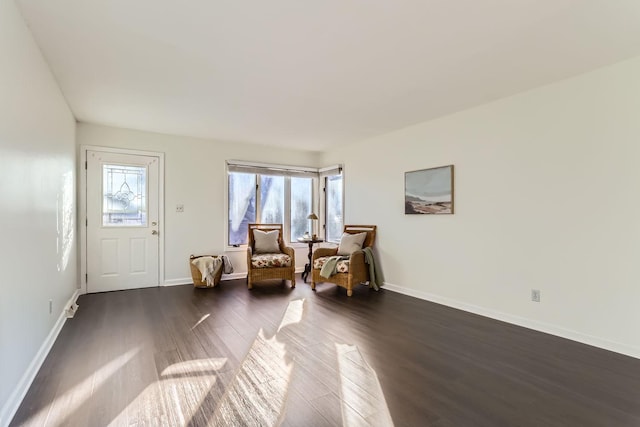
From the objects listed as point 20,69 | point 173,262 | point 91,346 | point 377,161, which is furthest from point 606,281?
point 173,262

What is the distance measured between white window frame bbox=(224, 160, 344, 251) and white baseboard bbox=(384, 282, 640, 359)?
2.47 m

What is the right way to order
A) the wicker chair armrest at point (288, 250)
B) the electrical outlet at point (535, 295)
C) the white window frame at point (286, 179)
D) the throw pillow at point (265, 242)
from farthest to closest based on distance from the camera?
the white window frame at point (286, 179) < the throw pillow at point (265, 242) < the wicker chair armrest at point (288, 250) < the electrical outlet at point (535, 295)

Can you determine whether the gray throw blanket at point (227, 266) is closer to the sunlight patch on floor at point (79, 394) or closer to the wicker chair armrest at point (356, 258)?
the wicker chair armrest at point (356, 258)

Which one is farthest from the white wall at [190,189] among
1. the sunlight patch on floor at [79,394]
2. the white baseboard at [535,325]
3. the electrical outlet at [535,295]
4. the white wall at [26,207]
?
the electrical outlet at [535,295]

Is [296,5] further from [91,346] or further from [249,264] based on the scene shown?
[249,264]

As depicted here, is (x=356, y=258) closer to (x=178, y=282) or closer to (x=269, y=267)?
(x=269, y=267)

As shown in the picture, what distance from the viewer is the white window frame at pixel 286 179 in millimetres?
5379

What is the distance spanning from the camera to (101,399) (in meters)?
1.88

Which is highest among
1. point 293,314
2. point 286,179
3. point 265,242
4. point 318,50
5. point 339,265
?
point 318,50

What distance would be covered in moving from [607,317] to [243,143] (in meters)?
5.08

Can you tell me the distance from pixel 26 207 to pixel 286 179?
4.19 metres

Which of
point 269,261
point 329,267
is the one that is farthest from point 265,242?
point 329,267

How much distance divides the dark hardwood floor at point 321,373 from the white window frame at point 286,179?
2.40m

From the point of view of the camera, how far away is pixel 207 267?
4.71m
